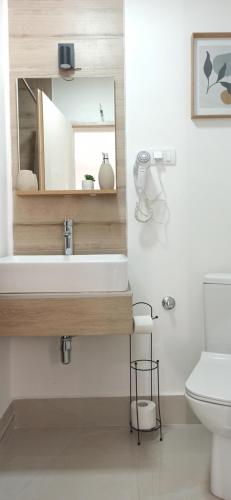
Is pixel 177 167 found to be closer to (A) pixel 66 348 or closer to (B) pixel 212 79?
(B) pixel 212 79

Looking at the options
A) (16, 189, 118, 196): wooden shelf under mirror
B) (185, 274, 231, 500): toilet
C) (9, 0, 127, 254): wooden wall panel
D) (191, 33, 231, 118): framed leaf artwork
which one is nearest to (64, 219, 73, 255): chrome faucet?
(16, 189, 118, 196): wooden shelf under mirror

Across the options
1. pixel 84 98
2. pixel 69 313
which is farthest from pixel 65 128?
pixel 69 313

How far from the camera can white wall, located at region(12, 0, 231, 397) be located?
232cm

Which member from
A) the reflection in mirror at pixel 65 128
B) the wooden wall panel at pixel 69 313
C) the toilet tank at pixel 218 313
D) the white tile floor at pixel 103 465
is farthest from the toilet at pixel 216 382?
the reflection in mirror at pixel 65 128

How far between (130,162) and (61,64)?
0.59 m

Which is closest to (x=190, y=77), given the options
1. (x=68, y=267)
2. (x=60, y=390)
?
(x=68, y=267)

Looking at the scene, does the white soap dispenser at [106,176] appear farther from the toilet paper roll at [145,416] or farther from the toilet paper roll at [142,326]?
the toilet paper roll at [145,416]

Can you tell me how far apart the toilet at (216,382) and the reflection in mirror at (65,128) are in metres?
0.81

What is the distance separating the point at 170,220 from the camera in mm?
2355

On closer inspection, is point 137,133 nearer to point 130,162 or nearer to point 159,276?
point 130,162

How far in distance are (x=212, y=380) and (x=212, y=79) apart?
1442 millimetres

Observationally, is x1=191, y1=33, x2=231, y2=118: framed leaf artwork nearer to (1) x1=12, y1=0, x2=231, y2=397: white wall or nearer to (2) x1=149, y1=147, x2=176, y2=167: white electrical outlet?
(1) x1=12, y1=0, x2=231, y2=397: white wall

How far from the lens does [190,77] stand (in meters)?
2.32

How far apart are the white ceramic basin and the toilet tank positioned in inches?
18.5
